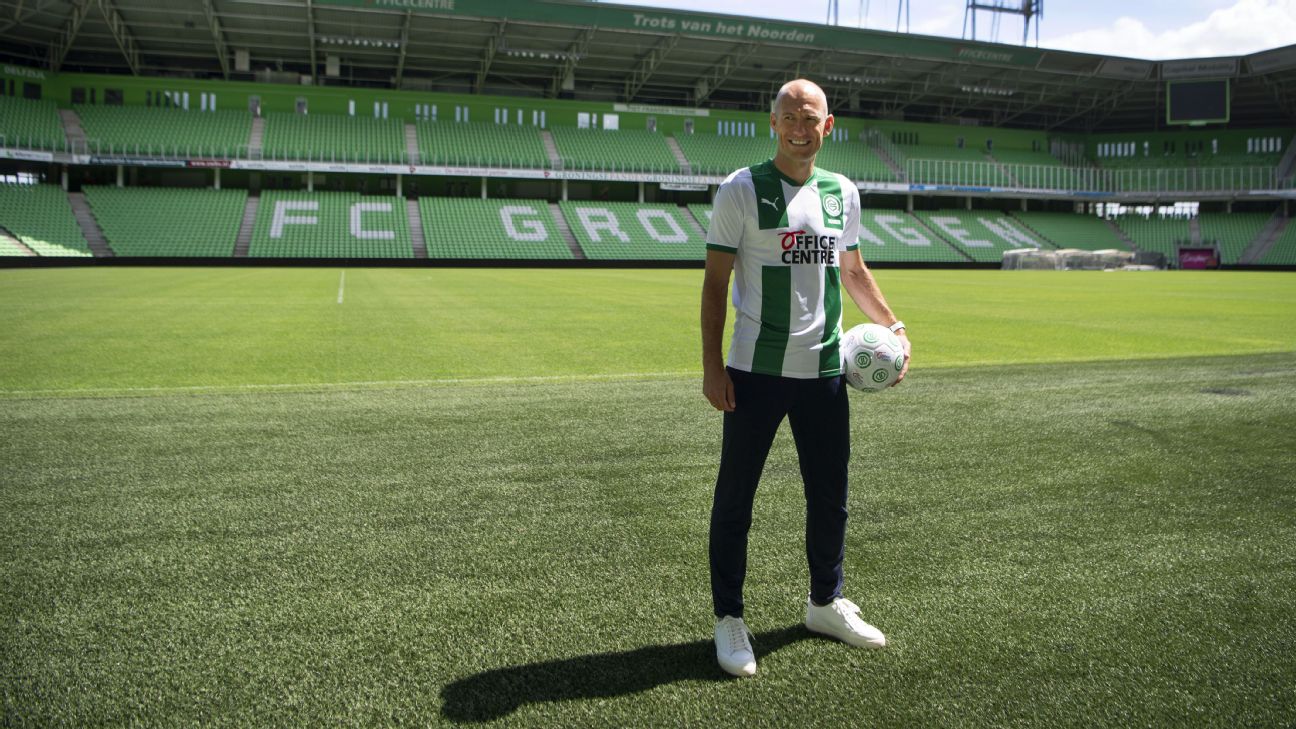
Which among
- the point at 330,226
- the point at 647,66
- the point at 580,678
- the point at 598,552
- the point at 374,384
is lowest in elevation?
the point at 580,678

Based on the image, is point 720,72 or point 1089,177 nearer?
point 720,72

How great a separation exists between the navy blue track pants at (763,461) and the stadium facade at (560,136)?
131 feet

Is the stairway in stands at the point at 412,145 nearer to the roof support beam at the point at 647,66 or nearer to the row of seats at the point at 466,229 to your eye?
the row of seats at the point at 466,229

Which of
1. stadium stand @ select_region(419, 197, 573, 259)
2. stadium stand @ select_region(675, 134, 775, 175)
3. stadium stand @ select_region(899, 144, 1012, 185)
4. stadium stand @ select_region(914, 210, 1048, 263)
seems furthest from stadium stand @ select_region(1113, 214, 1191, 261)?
stadium stand @ select_region(419, 197, 573, 259)

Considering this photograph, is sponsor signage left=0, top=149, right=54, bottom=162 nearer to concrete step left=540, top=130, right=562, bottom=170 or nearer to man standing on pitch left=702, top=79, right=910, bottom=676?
concrete step left=540, top=130, right=562, bottom=170

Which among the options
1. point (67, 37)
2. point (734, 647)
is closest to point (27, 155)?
point (67, 37)

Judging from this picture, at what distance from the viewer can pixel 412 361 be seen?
10.1 meters

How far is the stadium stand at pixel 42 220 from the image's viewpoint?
37406 millimetres

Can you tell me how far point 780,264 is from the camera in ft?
10.2

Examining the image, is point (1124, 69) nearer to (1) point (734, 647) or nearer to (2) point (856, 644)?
(2) point (856, 644)

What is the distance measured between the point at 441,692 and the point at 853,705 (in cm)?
129

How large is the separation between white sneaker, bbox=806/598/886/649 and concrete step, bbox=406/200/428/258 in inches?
1594

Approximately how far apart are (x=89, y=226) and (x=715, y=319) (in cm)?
4540

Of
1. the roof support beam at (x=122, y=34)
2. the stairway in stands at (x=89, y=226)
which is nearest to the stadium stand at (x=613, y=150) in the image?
the roof support beam at (x=122, y=34)
